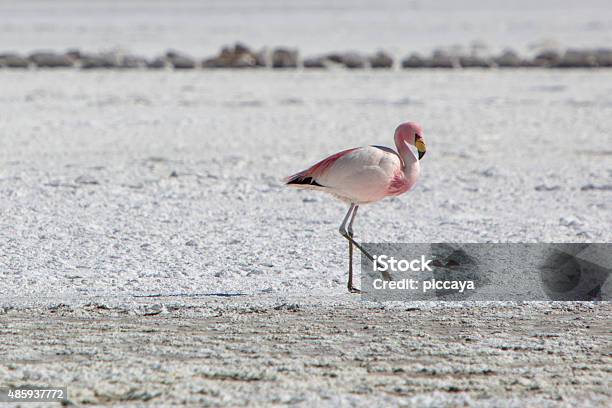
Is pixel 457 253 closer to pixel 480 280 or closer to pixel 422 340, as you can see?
pixel 480 280

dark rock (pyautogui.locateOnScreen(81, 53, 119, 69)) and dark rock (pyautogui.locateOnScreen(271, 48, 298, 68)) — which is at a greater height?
dark rock (pyautogui.locateOnScreen(271, 48, 298, 68))

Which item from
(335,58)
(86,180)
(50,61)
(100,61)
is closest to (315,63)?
(335,58)

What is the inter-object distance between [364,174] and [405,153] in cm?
39

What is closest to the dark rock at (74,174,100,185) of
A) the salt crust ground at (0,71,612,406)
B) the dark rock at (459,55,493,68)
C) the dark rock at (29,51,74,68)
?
the salt crust ground at (0,71,612,406)

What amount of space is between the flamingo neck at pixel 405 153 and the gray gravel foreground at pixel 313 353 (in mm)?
834

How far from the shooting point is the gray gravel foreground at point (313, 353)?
4668 mm

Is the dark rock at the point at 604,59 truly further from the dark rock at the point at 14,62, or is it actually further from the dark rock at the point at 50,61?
the dark rock at the point at 14,62

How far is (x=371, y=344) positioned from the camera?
5.43 meters

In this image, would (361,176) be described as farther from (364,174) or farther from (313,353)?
(313,353)

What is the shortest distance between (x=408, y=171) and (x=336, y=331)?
1258mm

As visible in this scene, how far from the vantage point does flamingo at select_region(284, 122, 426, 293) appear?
6.33m

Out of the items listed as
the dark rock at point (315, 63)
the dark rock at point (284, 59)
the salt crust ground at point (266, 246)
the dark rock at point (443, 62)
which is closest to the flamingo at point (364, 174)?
the salt crust ground at point (266, 246)

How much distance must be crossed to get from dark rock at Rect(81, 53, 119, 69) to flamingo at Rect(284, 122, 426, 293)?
19.6 m

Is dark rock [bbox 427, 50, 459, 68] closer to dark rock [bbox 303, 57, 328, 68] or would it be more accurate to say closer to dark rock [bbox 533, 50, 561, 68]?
dark rock [bbox 533, 50, 561, 68]
